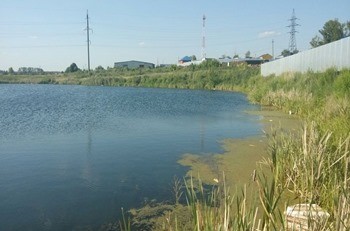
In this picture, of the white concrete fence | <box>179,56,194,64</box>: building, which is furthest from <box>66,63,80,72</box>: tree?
the white concrete fence

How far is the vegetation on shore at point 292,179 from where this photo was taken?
9.78 ft

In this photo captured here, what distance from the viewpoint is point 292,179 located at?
253 inches

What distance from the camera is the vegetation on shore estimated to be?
117 inches

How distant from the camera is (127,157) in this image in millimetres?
9469

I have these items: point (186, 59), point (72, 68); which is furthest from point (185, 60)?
point (72, 68)

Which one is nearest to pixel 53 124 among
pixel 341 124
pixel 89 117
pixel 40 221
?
pixel 89 117

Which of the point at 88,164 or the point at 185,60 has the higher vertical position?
the point at 185,60

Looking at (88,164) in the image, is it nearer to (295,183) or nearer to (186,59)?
(295,183)

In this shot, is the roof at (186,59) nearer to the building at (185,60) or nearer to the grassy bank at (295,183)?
the building at (185,60)

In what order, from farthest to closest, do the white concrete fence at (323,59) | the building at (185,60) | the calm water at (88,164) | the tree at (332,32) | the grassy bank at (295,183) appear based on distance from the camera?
the building at (185,60)
the tree at (332,32)
the white concrete fence at (323,59)
the calm water at (88,164)
the grassy bank at (295,183)

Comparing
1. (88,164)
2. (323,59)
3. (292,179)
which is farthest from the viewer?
(323,59)

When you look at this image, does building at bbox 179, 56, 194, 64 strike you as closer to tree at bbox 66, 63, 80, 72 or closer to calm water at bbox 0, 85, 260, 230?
tree at bbox 66, 63, 80, 72

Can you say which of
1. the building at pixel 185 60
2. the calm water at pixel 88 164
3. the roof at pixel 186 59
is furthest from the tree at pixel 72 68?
the calm water at pixel 88 164

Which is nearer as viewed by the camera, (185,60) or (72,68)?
(72,68)
